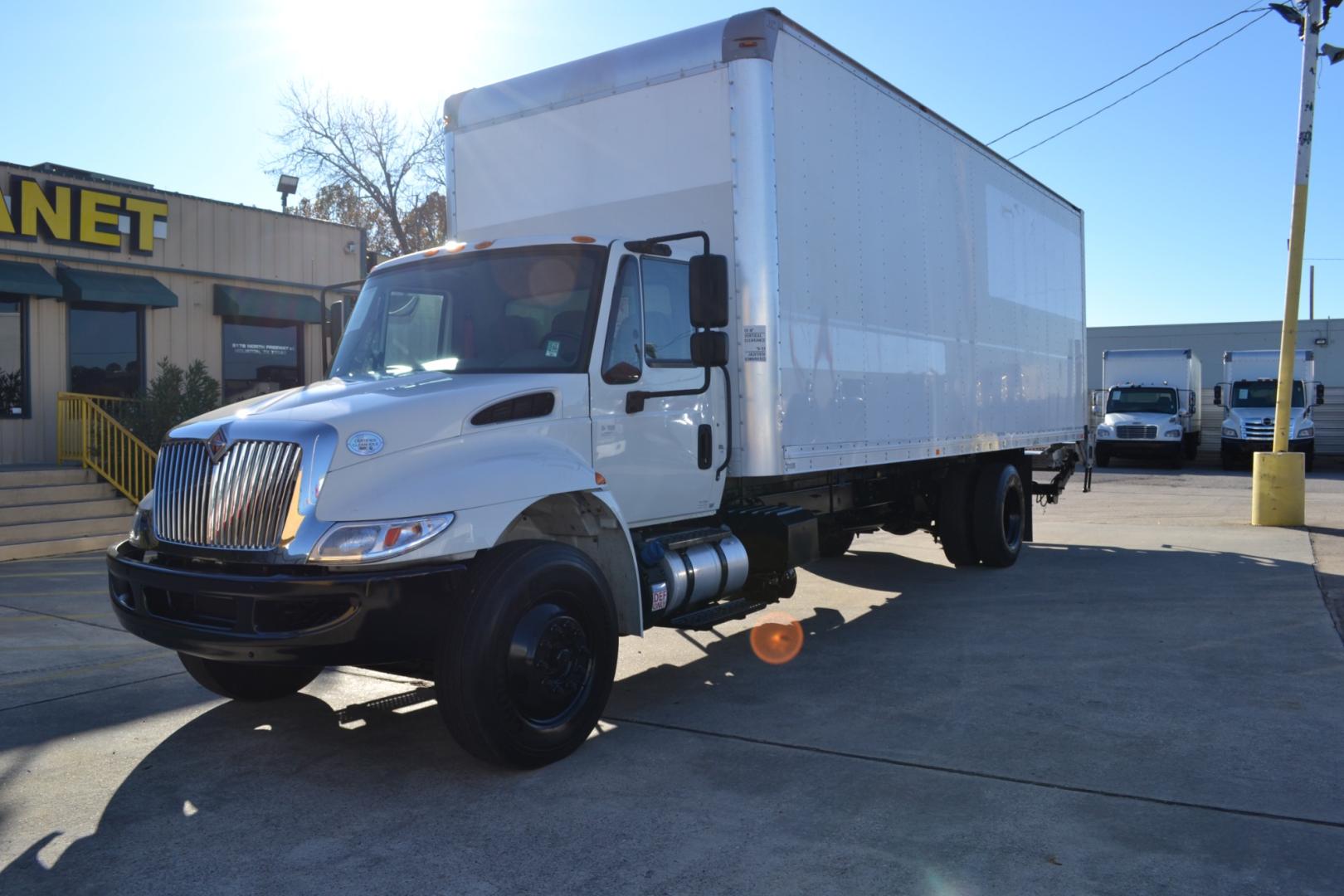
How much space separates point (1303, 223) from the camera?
546 inches

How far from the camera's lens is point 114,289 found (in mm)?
16359

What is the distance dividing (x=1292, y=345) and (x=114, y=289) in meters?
17.4

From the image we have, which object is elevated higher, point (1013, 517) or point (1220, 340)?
point (1220, 340)

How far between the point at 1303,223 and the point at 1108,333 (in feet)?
124

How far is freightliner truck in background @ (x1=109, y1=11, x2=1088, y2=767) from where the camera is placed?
4422 millimetres

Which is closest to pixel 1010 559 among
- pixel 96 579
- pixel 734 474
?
pixel 734 474

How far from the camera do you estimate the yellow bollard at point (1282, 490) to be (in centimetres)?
1451

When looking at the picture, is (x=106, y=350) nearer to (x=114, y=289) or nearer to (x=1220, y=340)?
(x=114, y=289)

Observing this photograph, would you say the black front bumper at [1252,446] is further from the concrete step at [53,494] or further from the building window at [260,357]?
the concrete step at [53,494]

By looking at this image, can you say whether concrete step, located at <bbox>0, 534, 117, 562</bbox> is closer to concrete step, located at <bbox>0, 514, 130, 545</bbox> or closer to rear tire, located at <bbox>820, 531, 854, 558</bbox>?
concrete step, located at <bbox>0, 514, 130, 545</bbox>

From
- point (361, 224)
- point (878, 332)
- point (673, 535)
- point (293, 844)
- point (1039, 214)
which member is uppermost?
point (361, 224)

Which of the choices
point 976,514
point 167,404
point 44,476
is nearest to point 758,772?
point 976,514

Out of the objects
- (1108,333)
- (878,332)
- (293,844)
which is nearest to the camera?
(293,844)

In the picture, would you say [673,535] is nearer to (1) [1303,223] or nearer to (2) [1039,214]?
(2) [1039,214]
